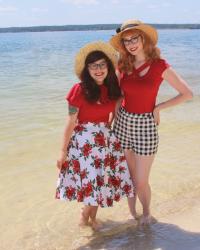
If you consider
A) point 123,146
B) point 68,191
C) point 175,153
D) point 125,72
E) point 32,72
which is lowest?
point 32,72

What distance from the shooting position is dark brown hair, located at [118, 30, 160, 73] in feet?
12.2

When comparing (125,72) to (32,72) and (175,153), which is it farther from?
(32,72)

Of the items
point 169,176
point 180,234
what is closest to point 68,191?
point 180,234

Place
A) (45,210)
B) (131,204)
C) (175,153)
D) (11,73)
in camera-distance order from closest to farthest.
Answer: (131,204), (45,210), (175,153), (11,73)

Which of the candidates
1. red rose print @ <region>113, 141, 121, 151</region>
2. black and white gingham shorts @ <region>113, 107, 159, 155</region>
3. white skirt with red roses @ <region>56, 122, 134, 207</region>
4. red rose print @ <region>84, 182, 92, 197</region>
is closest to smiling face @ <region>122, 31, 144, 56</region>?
black and white gingham shorts @ <region>113, 107, 159, 155</region>

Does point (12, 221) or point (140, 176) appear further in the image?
point (12, 221)

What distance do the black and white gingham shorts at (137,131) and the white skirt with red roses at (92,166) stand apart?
95mm

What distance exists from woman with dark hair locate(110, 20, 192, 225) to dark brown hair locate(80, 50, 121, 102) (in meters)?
0.12

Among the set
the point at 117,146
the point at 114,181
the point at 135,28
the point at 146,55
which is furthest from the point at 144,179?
the point at 135,28

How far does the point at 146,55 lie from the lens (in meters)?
3.73

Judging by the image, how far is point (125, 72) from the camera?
3.80 metres

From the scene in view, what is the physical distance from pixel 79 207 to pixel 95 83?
1.63 metres

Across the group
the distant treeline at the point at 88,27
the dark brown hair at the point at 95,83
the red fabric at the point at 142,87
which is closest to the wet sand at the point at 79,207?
the red fabric at the point at 142,87

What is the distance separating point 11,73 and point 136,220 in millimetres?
13869
